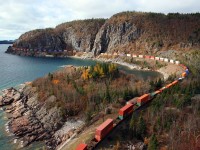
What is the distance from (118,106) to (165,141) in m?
13.2

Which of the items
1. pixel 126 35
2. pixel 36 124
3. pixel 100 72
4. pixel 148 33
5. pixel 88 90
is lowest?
pixel 36 124

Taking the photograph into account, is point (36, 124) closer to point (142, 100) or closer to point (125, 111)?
point (125, 111)

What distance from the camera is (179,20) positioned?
129 m

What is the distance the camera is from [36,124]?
40906 mm

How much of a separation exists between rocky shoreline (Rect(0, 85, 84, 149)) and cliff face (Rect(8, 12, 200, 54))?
8488 cm

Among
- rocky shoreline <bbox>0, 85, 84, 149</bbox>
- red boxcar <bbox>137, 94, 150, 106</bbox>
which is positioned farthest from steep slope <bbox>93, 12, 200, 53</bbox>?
rocky shoreline <bbox>0, 85, 84, 149</bbox>

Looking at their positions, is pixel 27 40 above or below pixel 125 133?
above

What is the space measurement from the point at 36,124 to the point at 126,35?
106180mm

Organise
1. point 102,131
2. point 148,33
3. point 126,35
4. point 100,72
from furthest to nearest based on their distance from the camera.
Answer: point 126,35 < point 148,33 < point 100,72 < point 102,131

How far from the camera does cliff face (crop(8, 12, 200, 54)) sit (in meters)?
121

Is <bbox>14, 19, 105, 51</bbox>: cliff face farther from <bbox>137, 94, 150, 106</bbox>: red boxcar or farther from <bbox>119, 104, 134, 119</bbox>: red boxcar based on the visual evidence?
<bbox>119, 104, 134, 119</bbox>: red boxcar

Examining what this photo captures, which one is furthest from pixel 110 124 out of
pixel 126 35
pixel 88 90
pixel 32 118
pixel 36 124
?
pixel 126 35

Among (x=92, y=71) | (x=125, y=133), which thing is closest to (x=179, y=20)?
(x=92, y=71)

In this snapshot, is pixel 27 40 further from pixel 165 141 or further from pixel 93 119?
pixel 165 141
